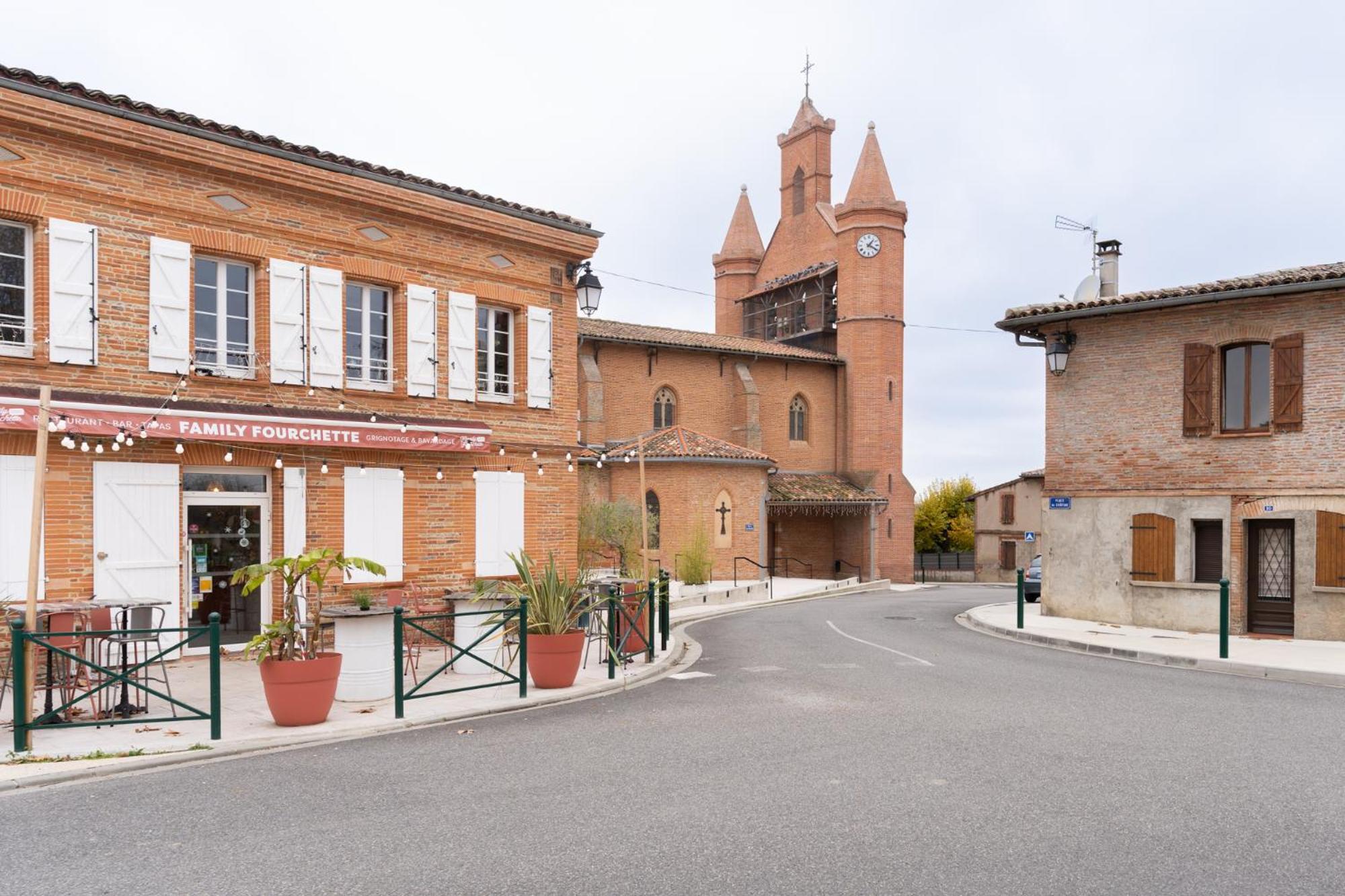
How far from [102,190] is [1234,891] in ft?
41.2

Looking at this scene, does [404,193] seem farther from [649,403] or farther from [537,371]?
[649,403]

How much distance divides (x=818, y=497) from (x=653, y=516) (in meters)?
7.11

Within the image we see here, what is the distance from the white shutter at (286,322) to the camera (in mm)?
12391

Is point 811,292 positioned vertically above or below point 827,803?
above

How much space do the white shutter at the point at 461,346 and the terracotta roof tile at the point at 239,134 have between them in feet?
5.23

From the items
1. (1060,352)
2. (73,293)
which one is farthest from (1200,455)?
(73,293)

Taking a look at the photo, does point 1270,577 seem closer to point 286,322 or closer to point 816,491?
point 286,322

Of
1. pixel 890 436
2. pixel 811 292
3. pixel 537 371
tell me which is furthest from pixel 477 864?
pixel 811 292

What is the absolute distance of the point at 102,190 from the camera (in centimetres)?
1105

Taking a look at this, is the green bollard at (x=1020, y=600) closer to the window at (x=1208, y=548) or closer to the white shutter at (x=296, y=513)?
the window at (x=1208, y=548)

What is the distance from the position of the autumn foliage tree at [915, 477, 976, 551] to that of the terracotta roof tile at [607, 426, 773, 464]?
26.7 m

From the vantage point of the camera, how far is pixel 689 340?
3247cm

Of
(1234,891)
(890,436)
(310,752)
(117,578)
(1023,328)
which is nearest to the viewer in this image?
(1234,891)

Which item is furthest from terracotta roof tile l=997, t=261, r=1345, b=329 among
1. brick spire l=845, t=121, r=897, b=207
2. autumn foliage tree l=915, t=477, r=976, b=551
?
autumn foliage tree l=915, t=477, r=976, b=551
